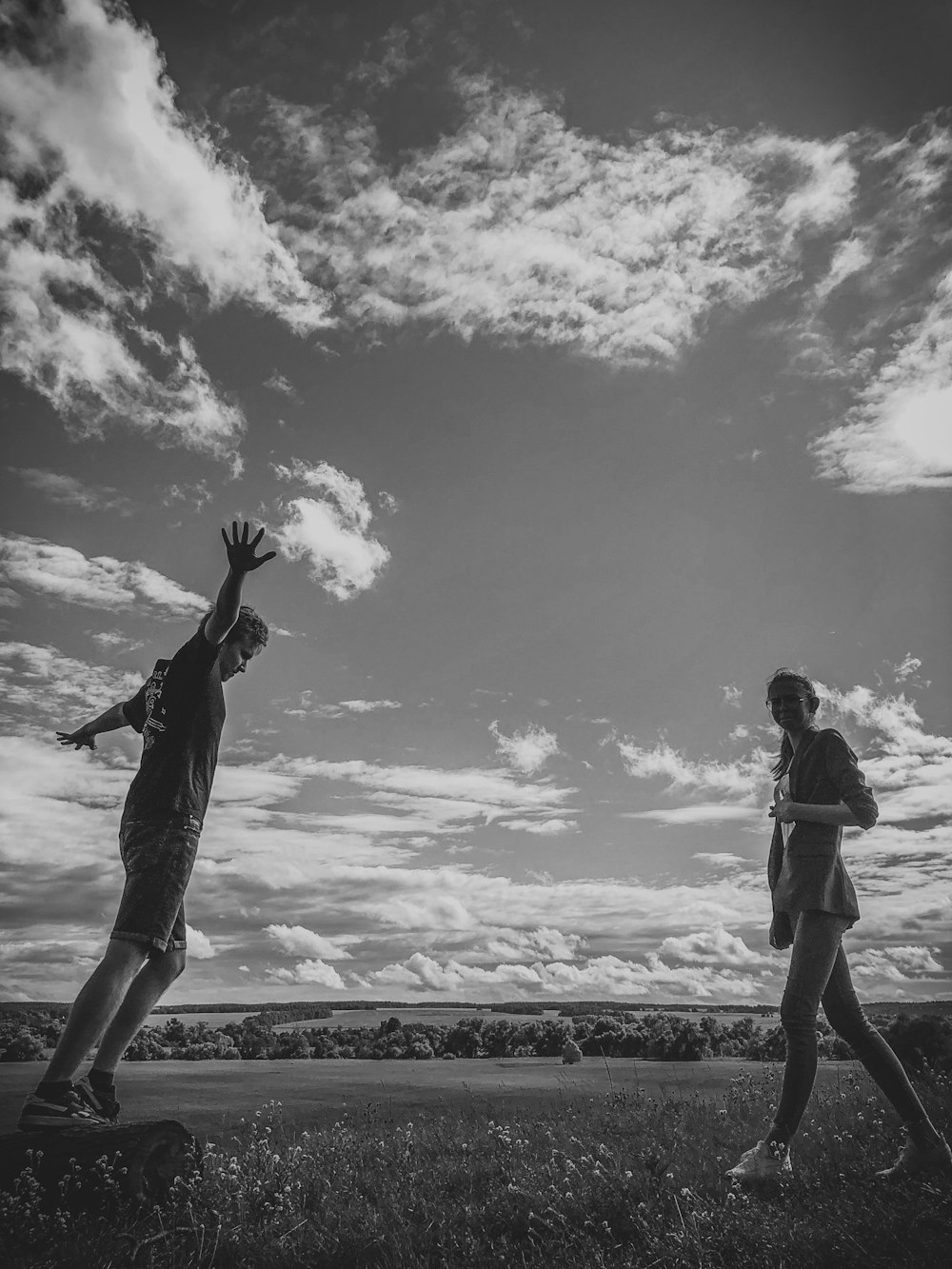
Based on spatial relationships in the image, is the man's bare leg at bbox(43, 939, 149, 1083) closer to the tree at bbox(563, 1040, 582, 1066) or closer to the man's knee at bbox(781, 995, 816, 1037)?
the man's knee at bbox(781, 995, 816, 1037)

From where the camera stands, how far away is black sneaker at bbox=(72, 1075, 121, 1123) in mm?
4246

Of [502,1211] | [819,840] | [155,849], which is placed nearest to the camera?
[502,1211]

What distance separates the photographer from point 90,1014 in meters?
4.11

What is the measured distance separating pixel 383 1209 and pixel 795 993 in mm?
2556

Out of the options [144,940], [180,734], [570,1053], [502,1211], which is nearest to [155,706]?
[180,734]

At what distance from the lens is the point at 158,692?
5.13m

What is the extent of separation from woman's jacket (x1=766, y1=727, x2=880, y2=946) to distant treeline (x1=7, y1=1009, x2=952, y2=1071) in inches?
247

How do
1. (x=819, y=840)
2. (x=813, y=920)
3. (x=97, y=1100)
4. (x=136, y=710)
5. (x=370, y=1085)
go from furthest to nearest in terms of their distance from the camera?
(x=370, y=1085), (x=136, y=710), (x=819, y=840), (x=813, y=920), (x=97, y=1100)

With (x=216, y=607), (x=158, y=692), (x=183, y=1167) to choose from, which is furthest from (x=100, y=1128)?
(x=216, y=607)

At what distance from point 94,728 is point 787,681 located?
15.7 ft

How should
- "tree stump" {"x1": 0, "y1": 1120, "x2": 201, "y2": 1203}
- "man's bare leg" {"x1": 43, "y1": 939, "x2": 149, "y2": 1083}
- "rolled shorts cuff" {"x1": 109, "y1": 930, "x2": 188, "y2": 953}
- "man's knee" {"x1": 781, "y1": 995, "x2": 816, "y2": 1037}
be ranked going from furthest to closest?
"man's knee" {"x1": 781, "y1": 995, "x2": 816, "y2": 1037} → "rolled shorts cuff" {"x1": 109, "y1": 930, "x2": 188, "y2": 953} → "man's bare leg" {"x1": 43, "y1": 939, "x2": 149, "y2": 1083} → "tree stump" {"x1": 0, "y1": 1120, "x2": 201, "y2": 1203}

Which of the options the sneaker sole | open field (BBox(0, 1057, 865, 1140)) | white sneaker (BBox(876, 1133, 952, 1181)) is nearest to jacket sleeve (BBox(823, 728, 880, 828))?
white sneaker (BBox(876, 1133, 952, 1181))

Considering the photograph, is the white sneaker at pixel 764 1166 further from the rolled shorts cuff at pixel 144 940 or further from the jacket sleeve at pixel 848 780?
the rolled shorts cuff at pixel 144 940

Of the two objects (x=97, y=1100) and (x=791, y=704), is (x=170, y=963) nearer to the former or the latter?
(x=97, y=1100)
